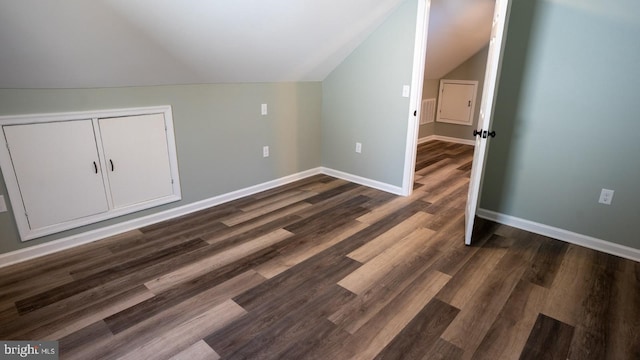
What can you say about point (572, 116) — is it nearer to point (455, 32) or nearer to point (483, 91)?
point (483, 91)

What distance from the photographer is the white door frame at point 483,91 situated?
2.31 m

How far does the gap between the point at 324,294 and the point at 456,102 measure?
488 cm

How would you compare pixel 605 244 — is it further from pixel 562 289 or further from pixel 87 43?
pixel 87 43

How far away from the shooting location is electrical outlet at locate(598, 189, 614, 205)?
99.7 inches

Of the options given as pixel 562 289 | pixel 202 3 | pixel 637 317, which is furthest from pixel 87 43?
pixel 637 317

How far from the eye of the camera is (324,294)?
2078 millimetres

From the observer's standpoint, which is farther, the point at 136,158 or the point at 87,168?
the point at 136,158

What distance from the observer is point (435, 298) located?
6.74 ft

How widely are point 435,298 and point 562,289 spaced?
84 cm

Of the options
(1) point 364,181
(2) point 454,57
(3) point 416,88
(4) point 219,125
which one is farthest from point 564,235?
(2) point 454,57

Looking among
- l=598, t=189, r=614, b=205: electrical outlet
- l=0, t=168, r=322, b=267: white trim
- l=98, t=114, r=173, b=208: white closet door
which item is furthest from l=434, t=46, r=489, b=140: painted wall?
l=98, t=114, r=173, b=208: white closet door

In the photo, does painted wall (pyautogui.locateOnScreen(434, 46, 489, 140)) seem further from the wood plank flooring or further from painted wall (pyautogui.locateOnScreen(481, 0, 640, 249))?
the wood plank flooring

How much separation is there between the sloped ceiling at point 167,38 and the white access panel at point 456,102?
9.84 ft

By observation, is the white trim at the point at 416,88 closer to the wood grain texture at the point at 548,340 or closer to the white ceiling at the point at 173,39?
the white ceiling at the point at 173,39
